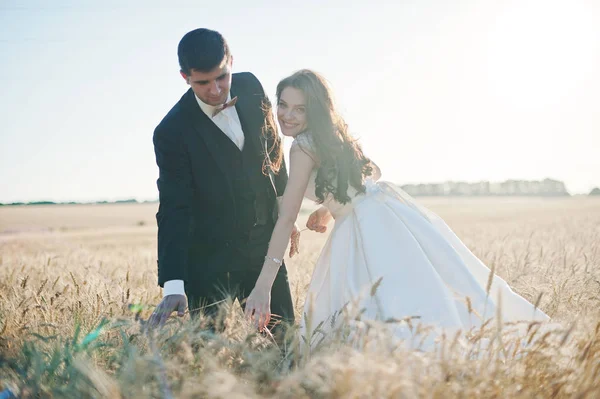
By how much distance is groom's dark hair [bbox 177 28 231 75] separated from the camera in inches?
132

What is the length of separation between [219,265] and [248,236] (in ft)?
1.01

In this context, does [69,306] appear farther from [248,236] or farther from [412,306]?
[412,306]

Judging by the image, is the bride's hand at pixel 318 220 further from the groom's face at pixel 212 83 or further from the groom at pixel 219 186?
the groom's face at pixel 212 83

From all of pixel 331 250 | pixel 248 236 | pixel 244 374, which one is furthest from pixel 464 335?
pixel 248 236

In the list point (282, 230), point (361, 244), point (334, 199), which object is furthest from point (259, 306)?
point (334, 199)

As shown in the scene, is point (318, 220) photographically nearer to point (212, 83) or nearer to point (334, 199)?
point (334, 199)

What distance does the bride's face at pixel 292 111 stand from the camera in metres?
3.49

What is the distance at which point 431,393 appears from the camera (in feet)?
5.38

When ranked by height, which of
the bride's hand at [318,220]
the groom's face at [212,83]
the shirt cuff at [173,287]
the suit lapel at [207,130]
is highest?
the groom's face at [212,83]

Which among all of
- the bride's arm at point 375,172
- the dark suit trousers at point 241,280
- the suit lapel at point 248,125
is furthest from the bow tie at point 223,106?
the bride's arm at point 375,172

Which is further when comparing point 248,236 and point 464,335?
point 248,236

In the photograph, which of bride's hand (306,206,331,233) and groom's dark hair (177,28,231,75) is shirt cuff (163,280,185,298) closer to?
bride's hand (306,206,331,233)

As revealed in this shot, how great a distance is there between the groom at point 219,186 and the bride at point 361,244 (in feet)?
1.47

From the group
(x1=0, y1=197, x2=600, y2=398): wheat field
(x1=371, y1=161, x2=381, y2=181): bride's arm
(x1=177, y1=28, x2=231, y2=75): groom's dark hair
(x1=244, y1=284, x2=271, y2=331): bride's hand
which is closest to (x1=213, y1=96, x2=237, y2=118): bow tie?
(x1=177, y1=28, x2=231, y2=75): groom's dark hair
